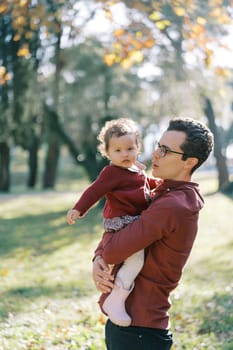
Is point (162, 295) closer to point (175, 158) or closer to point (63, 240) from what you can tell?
point (175, 158)

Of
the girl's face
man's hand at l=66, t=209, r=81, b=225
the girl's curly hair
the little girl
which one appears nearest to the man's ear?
the little girl

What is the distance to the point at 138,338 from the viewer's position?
285 cm

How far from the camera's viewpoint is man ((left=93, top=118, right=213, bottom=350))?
8.97 ft

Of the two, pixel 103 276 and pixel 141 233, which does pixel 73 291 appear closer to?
pixel 103 276

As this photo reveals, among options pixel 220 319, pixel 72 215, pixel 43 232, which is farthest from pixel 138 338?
pixel 43 232

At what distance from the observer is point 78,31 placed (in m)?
8.13

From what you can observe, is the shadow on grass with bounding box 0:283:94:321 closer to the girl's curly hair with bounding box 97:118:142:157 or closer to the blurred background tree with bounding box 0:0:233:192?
the girl's curly hair with bounding box 97:118:142:157

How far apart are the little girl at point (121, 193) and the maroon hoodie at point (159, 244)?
58 mm

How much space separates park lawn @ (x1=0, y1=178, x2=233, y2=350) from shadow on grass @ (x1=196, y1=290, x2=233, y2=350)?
10 mm

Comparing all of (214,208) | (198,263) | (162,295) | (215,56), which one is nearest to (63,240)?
(198,263)

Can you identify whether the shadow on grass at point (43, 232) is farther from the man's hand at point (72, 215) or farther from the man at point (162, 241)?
the man at point (162, 241)

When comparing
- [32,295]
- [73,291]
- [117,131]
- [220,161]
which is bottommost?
[220,161]

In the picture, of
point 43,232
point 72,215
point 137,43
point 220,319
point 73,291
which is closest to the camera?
point 72,215

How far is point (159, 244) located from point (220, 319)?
171 inches
